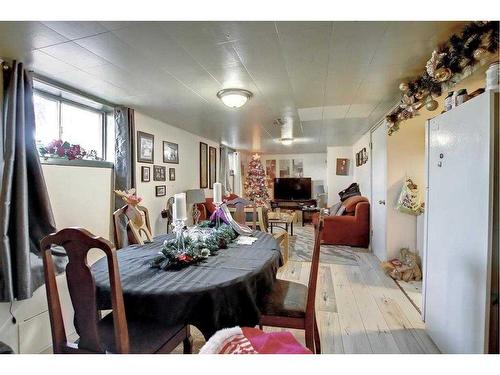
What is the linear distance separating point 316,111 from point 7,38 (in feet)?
8.67

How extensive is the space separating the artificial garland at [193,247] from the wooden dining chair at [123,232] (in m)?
0.39

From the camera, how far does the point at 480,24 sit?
111cm

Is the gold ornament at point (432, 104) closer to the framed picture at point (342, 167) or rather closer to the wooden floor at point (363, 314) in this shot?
the wooden floor at point (363, 314)

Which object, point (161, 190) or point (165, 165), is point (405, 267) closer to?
point (161, 190)

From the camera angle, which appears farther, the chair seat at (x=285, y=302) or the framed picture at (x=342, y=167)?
the framed picture at (x=342, y=167)

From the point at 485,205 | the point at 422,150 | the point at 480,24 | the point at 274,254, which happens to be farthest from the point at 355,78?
the point at 422,150

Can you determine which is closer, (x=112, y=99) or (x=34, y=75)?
(x=34, y=75)

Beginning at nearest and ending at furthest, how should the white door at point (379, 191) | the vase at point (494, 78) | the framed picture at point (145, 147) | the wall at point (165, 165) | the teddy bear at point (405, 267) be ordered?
the vase at point (494, 78) → the teddy bear at point (405, 267) → the framed picture at point (145, 147) → the wall at point (165, 165) → the white door at point (379, 191)

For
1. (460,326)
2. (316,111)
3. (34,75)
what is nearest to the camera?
(460,326)

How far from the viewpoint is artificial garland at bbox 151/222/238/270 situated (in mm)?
1388

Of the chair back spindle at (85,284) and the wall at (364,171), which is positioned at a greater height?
the wall at (364,171)

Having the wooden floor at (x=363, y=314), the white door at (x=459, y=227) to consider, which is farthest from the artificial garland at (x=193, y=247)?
the white door at (x=459, y=227)

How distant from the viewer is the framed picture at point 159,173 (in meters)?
3.37

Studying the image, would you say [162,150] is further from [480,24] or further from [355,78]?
[480,24]
